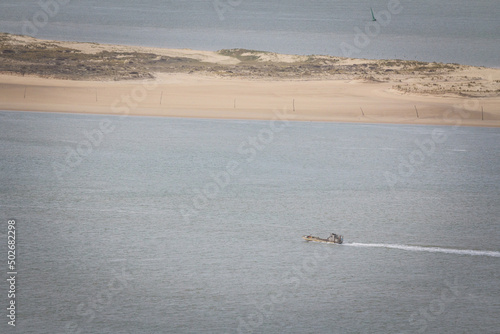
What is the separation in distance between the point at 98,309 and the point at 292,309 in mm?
6117

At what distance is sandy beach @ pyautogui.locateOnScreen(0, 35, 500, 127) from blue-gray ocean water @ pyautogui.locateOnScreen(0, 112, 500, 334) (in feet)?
43.0

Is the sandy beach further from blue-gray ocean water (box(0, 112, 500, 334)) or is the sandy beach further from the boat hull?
the boat hull

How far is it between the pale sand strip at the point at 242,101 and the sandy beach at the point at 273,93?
95 mm

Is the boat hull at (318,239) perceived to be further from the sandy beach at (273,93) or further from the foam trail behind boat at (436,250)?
the sandy beach at (273,93)

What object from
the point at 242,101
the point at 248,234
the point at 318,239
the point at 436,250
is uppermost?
the point at 242,101

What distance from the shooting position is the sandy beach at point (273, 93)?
63406mm

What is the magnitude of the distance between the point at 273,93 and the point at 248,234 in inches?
1810

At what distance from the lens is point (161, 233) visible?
28.5 m

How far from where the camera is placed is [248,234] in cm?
2866

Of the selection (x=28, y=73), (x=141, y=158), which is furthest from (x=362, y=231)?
(x=28, y=73)

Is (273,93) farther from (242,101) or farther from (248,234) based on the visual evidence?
(248,234)

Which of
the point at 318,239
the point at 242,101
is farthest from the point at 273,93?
the point at 318,239

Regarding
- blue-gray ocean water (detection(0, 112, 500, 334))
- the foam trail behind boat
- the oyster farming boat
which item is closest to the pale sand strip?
blue-gray ocean water (detection(0, 112, 500, 334))

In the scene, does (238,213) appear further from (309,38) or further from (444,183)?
(309,38)
